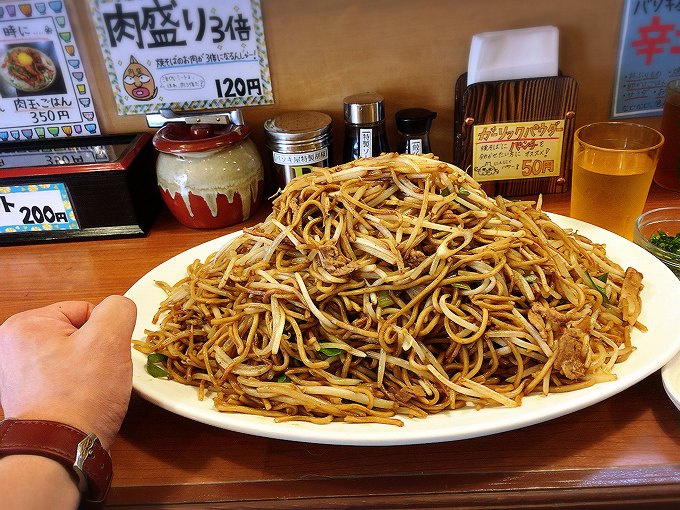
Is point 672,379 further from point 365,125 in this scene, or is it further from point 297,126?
point 297,126

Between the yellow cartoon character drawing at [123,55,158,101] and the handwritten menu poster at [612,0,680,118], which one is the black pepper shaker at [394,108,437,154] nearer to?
the handwritten menu poster at [612,0,680,118]

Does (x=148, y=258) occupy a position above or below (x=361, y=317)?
below

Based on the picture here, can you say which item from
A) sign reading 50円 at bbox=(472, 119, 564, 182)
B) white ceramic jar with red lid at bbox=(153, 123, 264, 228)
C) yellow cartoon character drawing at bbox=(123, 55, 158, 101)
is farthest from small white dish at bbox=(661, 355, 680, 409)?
yellow cartoon character drawing at bbox=(123, 55, 158, 101)

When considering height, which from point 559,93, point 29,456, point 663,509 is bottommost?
point 663,509

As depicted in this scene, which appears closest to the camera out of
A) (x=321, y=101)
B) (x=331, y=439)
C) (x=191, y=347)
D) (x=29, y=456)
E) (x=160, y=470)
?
(x=29, y=456)

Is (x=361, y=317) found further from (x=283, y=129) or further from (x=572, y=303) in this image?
(x=283, y=129)

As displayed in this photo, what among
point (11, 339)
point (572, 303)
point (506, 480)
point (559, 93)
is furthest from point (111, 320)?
point (559, 93)

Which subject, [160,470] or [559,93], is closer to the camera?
[160,470]

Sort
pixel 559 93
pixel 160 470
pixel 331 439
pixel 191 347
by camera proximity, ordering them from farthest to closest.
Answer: pixel 559 93
pixel 191 347
pixel 160 470
pixel 331 439
